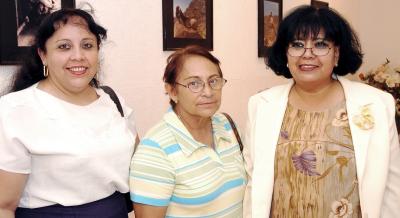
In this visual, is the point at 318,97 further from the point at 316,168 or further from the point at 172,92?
the point at 172,92

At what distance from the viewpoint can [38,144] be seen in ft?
4.31

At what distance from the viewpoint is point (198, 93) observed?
1.52 metres

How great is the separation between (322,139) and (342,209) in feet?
0.84

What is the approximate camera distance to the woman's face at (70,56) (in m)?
1.42

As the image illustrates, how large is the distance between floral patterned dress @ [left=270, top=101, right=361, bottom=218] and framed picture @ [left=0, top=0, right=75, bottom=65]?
108 cm

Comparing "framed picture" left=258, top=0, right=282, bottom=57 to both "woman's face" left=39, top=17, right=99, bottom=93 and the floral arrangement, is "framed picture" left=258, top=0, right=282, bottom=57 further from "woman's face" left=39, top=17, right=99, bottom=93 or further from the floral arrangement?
"woman's face" left=39, top=17, right=99, bottom=93

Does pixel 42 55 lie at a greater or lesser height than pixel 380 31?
lesser

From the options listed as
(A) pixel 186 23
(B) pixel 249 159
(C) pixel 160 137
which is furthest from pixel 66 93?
(A) pixel 186 23

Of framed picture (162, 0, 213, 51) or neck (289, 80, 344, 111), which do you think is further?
framed picture (162, 0, 213, 51)

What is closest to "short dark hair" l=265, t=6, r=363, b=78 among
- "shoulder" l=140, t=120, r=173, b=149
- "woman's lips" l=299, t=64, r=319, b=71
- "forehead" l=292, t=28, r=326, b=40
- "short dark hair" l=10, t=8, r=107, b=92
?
"forehead" l=292, t=28, r=326, b=40

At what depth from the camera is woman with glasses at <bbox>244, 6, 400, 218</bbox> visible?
4.94 ft

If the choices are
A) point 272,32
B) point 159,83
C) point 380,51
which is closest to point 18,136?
point 159,83

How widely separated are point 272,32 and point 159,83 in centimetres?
144

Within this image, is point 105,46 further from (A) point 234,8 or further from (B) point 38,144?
(A) point 234,8
